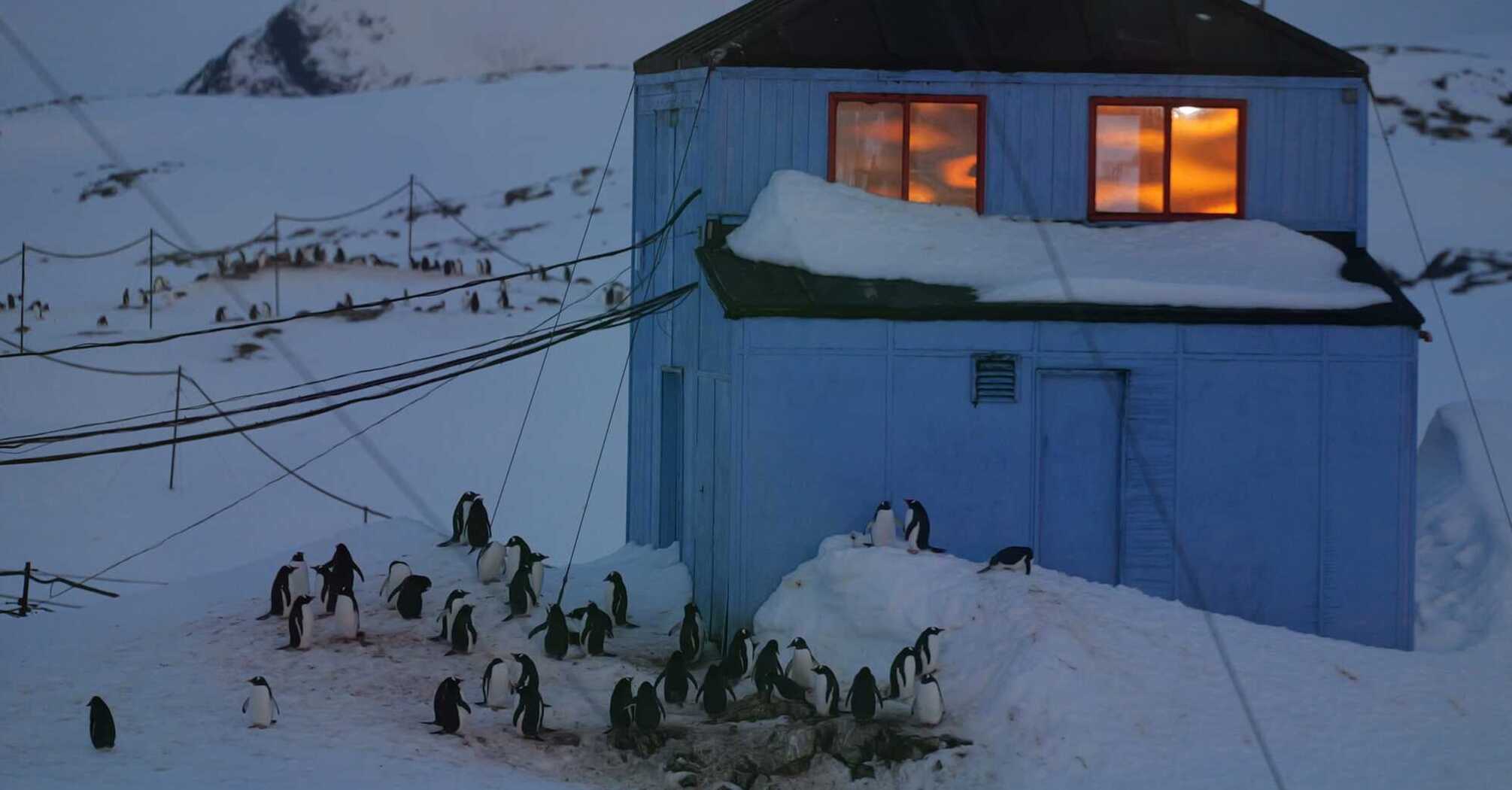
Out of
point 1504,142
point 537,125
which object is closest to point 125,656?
point 1504,142

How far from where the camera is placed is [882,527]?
45.2 ft

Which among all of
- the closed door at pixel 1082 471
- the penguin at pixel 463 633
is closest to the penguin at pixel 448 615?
the penguin at pixel 463 633

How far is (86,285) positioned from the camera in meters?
44.3

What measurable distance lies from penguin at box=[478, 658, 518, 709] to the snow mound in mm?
8528

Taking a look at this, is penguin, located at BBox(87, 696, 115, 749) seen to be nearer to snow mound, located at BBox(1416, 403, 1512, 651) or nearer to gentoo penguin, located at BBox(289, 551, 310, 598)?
gentoo penguin, located at BBox(289, 551, 310, 598)

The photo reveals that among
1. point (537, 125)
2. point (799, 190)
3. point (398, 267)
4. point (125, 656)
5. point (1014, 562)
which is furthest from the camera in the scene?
point (537, 125)

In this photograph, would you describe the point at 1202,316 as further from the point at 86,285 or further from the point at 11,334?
the point at 86,285

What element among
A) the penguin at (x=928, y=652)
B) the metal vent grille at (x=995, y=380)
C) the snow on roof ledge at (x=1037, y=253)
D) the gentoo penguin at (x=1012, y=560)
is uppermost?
the snow on roof ledge at (x=1037, y=253)

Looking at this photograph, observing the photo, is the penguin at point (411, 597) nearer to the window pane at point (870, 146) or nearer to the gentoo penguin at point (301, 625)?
the gentoo penguin at point (301, 625)

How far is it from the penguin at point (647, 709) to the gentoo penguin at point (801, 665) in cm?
122

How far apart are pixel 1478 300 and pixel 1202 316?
27321 millimetres

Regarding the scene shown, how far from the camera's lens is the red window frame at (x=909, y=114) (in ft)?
53.4

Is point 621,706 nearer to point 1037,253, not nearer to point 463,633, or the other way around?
point 463,633

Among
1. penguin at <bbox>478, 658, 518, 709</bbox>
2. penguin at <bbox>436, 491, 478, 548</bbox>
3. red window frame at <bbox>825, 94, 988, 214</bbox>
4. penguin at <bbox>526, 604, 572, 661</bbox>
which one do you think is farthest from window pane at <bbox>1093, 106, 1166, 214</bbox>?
penguin at <bbox>436, 491, 478, 548</bbox>
